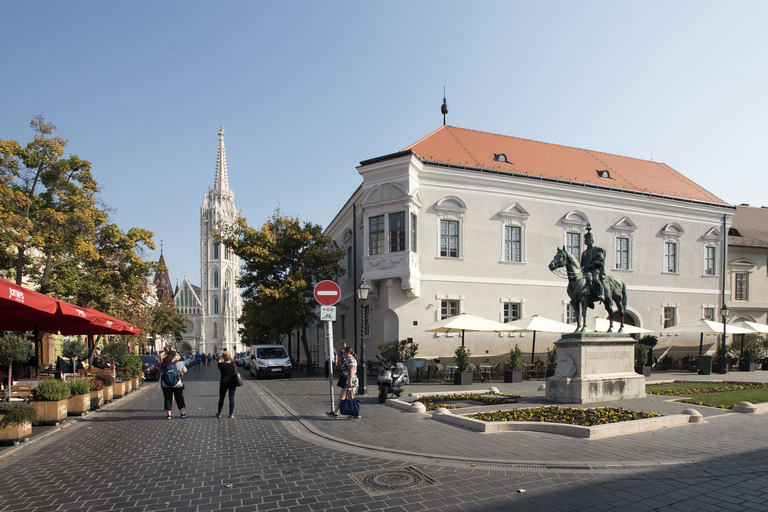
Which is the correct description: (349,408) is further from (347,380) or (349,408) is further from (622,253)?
(622,253)

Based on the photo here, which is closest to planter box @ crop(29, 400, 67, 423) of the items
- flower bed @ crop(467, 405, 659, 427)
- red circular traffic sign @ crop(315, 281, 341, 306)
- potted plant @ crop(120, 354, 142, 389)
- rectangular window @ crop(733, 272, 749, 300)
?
red circular traffic sign @ crop(315, 281, 341, 306)

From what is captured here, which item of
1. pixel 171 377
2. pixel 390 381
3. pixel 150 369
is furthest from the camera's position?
pixel 150 369

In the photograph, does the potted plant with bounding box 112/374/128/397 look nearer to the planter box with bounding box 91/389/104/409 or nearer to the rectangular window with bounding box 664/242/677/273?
the planter box with bounding box 91/389/104/409

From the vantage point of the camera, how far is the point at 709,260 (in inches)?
1266

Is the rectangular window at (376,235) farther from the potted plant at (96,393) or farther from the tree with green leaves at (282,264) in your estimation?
the potted plant at (96,393)

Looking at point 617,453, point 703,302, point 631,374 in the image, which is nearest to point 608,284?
point 631,374

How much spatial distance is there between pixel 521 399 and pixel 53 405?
39.0 ft

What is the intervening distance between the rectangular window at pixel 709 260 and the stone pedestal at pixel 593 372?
2192 centimetres

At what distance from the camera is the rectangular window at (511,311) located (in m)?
26.5

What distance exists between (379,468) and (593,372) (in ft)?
28.3

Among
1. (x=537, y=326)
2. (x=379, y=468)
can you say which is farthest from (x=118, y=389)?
(x=537, y=326)

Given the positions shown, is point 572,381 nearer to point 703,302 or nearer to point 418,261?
point 418,261

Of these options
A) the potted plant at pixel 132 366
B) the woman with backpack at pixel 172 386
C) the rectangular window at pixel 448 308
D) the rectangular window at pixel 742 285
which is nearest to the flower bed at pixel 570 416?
the woman with backpack at pixel 172 386

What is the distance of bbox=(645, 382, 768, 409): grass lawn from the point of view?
518 inches
